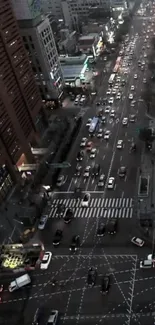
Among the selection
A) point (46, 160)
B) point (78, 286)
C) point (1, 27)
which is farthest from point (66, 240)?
point (1, 27)

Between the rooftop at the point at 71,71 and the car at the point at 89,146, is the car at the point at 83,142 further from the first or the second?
the rooftop at the point at 71,71

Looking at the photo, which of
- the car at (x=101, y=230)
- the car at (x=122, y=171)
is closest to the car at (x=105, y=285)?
the car at (x=101, y=230)

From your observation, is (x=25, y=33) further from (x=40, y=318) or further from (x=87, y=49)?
(x=40, y=318)

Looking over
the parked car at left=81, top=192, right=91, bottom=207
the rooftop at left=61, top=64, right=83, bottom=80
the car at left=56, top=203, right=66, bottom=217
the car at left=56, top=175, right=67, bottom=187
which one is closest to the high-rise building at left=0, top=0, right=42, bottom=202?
the car at left=56, top=175, right=67, bottom=187

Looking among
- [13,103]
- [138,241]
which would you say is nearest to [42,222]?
[138,241]

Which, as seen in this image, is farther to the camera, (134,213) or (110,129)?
(110,129)

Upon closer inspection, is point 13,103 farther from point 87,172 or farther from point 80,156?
point 87,172
